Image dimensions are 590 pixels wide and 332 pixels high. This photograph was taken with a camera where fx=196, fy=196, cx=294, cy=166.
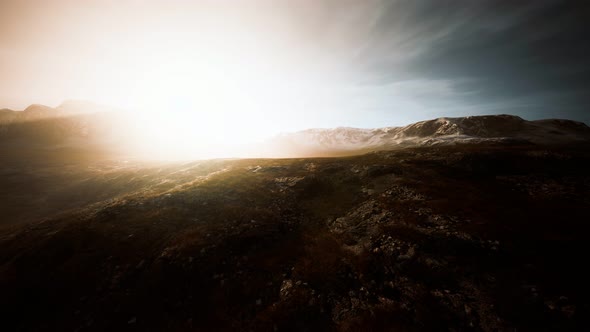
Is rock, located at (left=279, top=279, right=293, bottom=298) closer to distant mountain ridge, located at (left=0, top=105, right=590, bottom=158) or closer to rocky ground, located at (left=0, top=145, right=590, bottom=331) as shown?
rocky ground, located at (left=0, top=145, right=590, bottom=331)

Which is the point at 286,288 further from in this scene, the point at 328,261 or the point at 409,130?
the point at 409,130

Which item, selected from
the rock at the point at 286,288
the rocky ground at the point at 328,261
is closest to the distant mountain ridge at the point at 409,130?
the rocky ground at the point at 328,261

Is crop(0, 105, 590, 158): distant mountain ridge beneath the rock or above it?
above

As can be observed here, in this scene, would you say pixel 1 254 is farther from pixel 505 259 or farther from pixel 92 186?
pixel 505 259

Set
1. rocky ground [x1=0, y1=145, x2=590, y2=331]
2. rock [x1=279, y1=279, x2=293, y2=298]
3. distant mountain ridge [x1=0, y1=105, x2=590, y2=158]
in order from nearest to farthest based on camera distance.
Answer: rocky ground [x1=0, y1=145, x2=590, y2=331] → rock [x1=279, y1=279, x2=293, y2=298] → distant mountain ridge [x1=0, y1=105, x2=590, y2=158]

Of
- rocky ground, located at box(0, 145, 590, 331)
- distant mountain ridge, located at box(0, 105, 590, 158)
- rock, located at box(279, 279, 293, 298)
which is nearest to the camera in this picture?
rocky ground, located at box(0, 145, 590, 331)

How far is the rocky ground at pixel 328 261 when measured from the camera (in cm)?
1112

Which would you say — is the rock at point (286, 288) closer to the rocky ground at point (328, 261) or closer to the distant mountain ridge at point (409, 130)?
the rocky ground at point (328, 261)

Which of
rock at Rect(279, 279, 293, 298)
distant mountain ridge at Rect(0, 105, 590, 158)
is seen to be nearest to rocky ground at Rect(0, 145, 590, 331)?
rock at Rect(279, 279, 293, 298)

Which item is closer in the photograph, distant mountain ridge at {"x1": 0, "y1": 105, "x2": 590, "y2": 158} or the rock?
the rock

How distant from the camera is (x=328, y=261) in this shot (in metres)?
15.8

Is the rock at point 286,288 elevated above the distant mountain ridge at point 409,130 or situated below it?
below

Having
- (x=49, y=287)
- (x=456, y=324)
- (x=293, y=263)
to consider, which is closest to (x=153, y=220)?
(x=49, y=287)

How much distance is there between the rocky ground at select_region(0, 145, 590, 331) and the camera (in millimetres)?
11117
